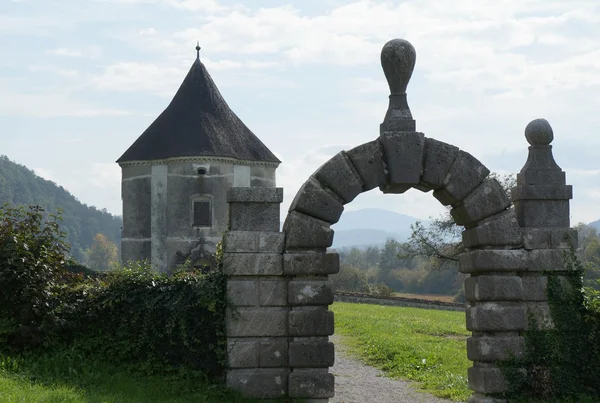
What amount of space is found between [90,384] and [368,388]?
507 centimetres

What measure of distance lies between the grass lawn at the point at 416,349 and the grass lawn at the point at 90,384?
166 inches

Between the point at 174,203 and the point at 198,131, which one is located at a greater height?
the point at 198,131

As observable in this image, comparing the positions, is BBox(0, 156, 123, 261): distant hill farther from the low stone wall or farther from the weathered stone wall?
the low stone wall

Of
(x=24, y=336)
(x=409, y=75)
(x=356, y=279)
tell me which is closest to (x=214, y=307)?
(x=24, y=336)

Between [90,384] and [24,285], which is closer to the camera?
[90,384]

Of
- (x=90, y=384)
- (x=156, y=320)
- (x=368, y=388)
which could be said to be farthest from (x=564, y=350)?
(x=90, y=384)

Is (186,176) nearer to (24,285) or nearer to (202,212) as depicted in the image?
(202,212)

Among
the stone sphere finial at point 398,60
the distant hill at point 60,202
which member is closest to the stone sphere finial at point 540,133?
the stone sphere finial at point 398,60

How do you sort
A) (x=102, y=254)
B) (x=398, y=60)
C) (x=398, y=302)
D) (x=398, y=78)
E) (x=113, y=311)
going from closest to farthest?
1. (x=398, y=60)
2. (x=398, y=78)
3. (x=113, y=311)
4. (x=398, y=302)
5. (x=102, y=254)

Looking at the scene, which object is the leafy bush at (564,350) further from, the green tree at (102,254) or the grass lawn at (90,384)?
the green tree at (102,254)

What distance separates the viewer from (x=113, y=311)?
439 inches

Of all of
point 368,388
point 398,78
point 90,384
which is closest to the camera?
point 90,384

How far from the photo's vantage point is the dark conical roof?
37.4 meters

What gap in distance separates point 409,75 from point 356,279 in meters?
51.8
